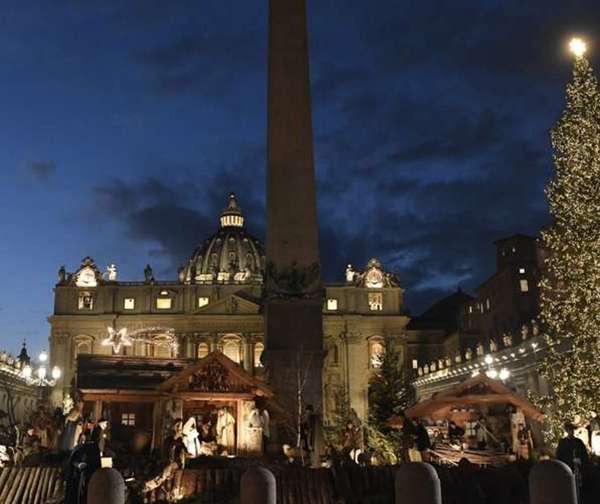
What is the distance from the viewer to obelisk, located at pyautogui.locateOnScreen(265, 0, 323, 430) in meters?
22.5

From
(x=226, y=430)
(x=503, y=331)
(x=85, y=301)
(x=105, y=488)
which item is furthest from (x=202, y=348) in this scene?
(x=105, y=488)

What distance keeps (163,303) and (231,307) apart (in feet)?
30.5

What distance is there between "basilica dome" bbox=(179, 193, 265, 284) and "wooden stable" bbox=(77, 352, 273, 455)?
94484 millimetres

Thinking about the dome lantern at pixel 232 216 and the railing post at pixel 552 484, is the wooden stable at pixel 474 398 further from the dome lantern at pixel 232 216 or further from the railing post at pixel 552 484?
the dome lantern at pixel 232 216

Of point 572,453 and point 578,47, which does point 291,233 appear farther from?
point 572,453

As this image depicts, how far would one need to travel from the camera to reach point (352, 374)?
96938 millimetres

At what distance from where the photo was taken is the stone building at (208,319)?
9694 centimetres

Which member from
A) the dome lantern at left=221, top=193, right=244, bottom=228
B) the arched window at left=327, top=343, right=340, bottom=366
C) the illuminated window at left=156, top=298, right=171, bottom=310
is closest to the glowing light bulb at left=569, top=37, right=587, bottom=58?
the arched window at left=327, top=343, right=340, bottom=366

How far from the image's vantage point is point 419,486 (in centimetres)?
862

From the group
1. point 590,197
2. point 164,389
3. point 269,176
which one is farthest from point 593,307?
point 164,389

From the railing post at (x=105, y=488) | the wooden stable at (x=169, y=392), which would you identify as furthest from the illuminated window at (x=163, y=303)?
the railing post at (x=105, y=488)

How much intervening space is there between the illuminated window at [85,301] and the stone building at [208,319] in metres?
0.13

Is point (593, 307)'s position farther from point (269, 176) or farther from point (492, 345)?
point (492, 345)

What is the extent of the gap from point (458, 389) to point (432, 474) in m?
12.3
